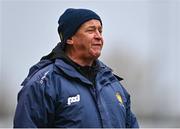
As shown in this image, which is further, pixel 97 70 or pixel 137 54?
pixel 137 54

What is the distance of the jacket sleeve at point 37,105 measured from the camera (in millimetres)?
3832

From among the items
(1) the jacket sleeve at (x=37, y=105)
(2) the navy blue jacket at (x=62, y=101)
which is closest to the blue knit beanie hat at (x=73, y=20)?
(2) the navy blue jacket at (x=62, y=101)

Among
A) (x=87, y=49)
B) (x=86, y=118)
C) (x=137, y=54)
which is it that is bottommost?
(x=137, y=54)

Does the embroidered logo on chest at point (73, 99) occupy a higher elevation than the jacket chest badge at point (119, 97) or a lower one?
higher

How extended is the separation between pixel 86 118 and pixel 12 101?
12.1 feet

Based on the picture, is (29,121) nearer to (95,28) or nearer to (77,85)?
(77,85)

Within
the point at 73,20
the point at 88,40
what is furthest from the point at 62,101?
the point at 73,20

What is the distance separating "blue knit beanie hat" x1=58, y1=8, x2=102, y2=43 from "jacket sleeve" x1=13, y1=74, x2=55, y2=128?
1.45 feet

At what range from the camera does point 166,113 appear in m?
8.44

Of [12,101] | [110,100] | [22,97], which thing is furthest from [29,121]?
[12,101]

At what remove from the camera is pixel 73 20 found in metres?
4.18

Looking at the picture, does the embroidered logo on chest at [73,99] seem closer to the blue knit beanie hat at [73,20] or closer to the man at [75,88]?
the man at [75,88]

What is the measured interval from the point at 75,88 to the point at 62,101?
122mm

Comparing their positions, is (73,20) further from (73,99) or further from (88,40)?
(73,99)
